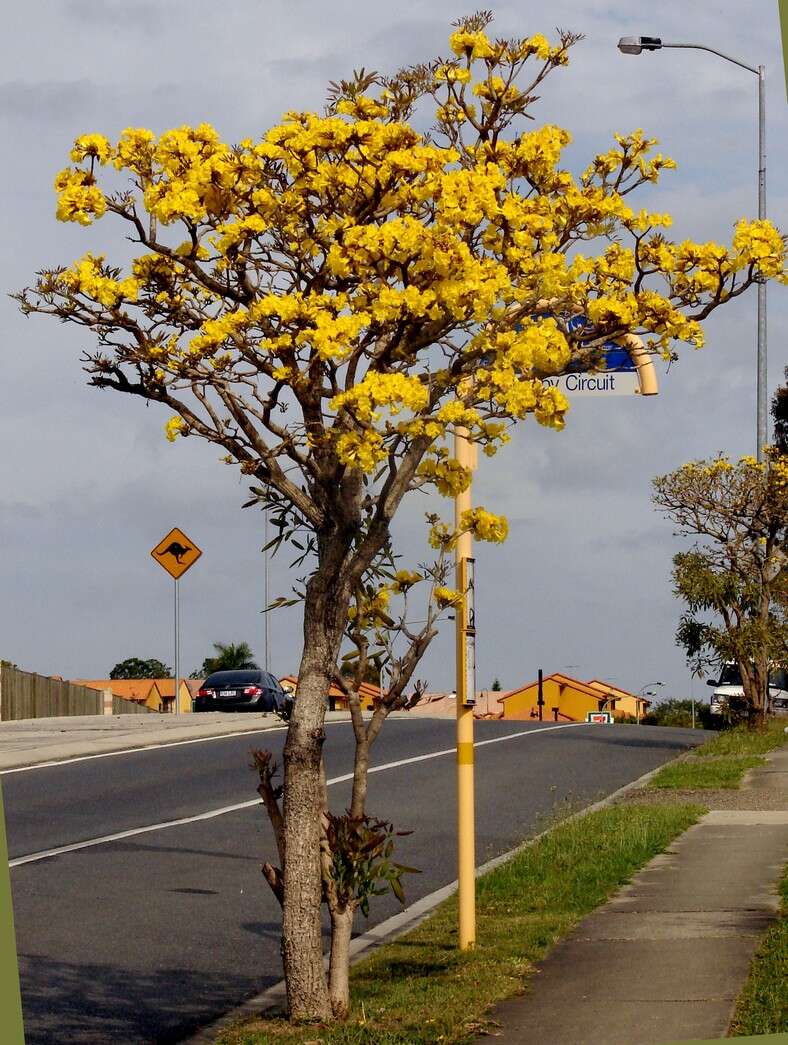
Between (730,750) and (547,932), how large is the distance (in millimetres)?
15307

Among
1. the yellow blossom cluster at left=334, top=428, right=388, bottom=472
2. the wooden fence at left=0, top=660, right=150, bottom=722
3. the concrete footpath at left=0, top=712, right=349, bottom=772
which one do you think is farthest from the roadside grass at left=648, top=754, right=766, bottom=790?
the wooden fence at left=0, top=660, right=150, bottom=722

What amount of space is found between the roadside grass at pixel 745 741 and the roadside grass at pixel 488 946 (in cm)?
936

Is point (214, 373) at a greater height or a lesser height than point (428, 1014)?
greater

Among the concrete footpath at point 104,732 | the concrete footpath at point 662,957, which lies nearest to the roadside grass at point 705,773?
the concrete footpath at point 104,732

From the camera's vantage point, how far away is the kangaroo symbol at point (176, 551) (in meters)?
33.0

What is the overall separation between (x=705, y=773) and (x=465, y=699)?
11967 millimetres

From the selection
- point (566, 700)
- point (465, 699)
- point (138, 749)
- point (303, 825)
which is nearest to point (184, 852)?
point (465, 699)

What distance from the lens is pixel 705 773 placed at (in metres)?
21.6

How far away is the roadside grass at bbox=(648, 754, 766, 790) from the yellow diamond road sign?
12225mm

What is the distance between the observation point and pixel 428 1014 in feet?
28.0

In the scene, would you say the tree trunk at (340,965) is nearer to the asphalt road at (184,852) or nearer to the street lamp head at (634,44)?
the asphalt road at (184,852)

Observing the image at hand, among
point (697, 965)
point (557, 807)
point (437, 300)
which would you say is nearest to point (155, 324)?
point (437, 300)

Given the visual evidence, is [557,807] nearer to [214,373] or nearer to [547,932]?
[547,932]

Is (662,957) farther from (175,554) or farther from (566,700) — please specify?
(566,700)
